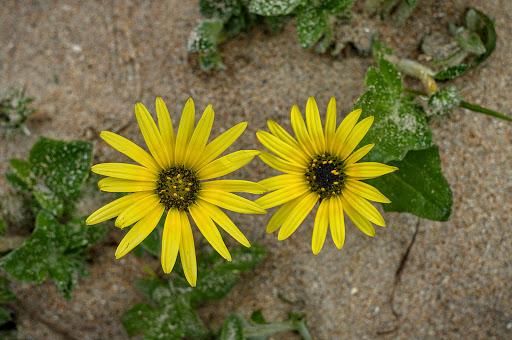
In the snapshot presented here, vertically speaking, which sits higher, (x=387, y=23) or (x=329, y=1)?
(x=329, y=1)

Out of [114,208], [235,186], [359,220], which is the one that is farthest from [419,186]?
[114,208]

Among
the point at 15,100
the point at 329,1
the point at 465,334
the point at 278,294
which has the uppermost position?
the point at 15,100

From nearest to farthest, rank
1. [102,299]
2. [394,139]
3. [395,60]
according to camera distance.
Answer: [394,139] → [395,60] → [102,299]

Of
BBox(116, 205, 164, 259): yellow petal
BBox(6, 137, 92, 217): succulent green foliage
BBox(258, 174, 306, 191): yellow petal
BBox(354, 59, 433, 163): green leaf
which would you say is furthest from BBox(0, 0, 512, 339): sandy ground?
BBox(116, 205, 164, 259): yellow petal

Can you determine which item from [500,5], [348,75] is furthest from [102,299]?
[500,5]

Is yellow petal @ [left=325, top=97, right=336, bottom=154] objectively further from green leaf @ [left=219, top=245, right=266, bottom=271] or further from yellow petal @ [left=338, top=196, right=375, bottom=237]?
green leaf @ [left=219, top=245, right=266, bottom=271]

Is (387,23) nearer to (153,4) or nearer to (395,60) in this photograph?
(395,60)
